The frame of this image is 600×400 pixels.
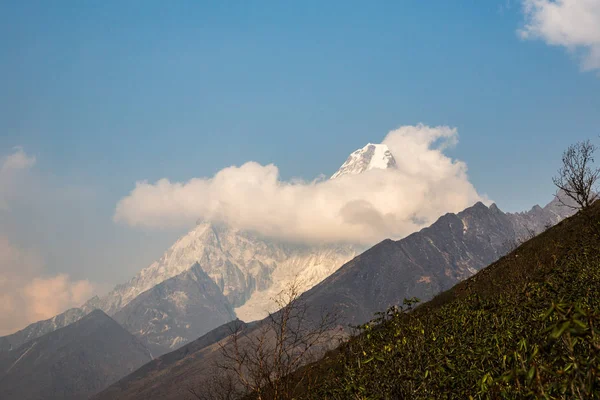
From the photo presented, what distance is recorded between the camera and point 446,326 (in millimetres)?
18781

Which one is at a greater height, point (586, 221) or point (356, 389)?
point (356, 389)

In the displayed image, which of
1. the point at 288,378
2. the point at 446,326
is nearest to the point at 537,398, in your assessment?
the point at 446,326

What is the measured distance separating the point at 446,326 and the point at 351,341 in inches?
226

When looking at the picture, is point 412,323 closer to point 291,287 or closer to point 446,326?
point 446,326

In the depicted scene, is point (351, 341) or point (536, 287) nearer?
point (536, 287)

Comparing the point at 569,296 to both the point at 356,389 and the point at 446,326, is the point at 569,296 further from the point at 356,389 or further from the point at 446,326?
the point at 356,389

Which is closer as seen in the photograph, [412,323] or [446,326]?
[446,326]

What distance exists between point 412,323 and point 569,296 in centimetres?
734

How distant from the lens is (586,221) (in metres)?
48.0

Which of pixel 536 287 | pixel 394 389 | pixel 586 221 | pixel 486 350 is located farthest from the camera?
pixel 586 221

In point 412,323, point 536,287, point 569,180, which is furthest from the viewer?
point 569,180

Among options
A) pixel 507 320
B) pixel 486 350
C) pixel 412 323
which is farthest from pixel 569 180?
pixel 486 350

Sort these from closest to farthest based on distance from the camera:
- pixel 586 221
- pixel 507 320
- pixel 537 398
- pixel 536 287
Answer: pixel 537 398, pixel 507 320, pixel 536 287, pixel 586 221

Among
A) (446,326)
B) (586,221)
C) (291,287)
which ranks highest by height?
(291,287)
